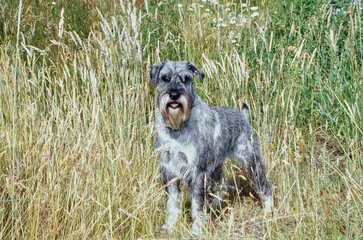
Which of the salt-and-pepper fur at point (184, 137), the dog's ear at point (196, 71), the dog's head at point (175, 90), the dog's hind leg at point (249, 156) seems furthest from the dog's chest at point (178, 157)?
the dog's hind leg at point (249, 156)

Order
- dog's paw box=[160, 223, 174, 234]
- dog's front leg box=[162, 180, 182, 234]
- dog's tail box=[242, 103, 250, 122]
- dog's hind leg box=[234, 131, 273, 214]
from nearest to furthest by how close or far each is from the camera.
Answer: dog's paw box=[160, 223, 174, 234], dog's front leg box=[162, 180, 182, 234], dog's hind leg box=[234, 131, 273, 214], dog's tail box=[242, 103, 250, 122]

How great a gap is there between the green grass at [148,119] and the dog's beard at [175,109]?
1.08ft

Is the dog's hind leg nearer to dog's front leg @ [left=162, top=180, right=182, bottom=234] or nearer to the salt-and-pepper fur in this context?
the salt-and-pepper fur

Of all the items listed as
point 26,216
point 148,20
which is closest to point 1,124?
point 26,216

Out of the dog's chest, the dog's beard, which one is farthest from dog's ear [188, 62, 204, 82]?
the dog's chest

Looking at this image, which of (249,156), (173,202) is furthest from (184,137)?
(249,156)

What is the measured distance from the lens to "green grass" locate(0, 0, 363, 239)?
3355mm

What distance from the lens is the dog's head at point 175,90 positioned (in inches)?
159

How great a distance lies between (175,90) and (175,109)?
0.55 feet

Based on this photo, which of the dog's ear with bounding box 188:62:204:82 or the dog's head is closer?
the dog's head

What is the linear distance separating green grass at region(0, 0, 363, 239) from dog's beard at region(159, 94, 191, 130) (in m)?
0.33

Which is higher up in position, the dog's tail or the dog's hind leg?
the dog's tail

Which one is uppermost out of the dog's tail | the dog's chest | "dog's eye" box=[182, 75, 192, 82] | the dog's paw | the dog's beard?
"dog's eye" box=[182, 75, 192, 82]

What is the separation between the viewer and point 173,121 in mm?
4152
